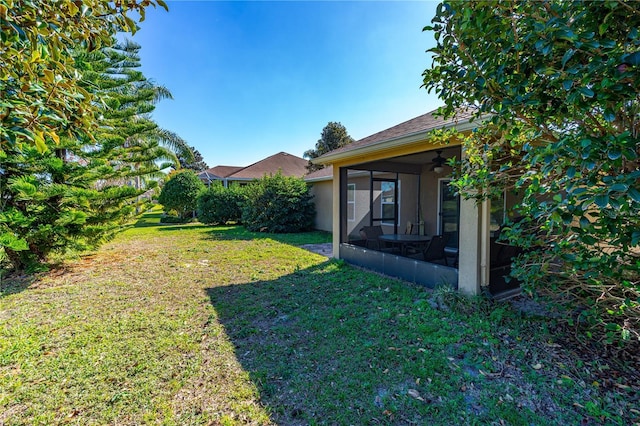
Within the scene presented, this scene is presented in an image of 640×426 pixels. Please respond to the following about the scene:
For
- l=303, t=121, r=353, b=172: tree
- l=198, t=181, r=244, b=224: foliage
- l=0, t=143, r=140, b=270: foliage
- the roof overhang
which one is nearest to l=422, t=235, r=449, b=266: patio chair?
the roof overhang

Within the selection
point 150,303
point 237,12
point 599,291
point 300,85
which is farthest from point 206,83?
point 599,291

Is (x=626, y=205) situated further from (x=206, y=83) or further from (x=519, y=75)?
(x=206, y=83)

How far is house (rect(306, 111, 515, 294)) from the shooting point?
4.52 meters

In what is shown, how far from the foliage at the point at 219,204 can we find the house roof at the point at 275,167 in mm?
5158

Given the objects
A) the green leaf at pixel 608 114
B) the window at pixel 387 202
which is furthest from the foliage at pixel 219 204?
the green leaf at pixel 608 114

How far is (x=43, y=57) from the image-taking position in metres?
1.63

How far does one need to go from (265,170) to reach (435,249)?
19.3 m

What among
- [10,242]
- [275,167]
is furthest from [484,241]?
[275,167]

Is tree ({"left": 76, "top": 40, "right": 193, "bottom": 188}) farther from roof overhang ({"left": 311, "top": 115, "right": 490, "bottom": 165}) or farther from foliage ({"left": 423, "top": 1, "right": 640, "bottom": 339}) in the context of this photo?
foliage ({"left": 423, "top": 1, "right": 640, "bottom": 339})

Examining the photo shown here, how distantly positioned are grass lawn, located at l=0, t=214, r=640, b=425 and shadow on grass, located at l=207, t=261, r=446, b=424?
2 centimetres

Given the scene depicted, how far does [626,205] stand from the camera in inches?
60.3

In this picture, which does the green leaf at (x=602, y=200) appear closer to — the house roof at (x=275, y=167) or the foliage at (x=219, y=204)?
the foliage at (x=219, y=204)

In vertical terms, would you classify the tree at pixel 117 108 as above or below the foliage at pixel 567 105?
above

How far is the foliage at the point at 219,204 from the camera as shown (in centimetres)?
→ 1630
